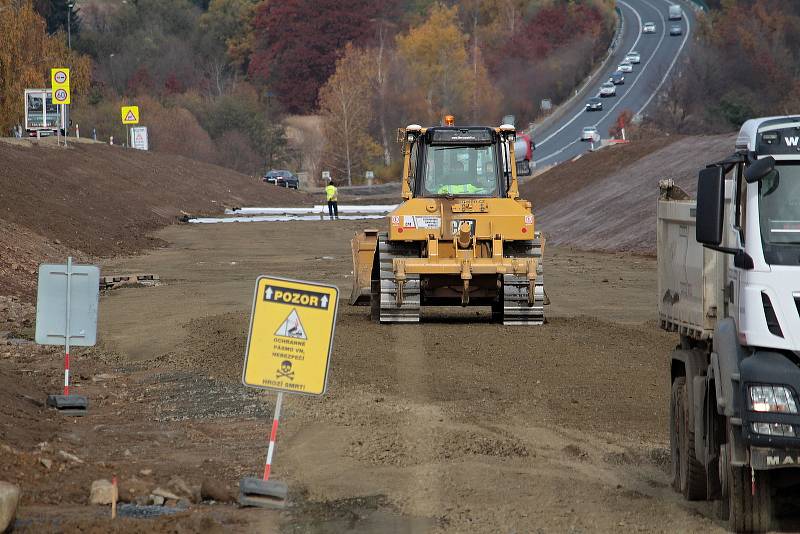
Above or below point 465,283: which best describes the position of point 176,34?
above

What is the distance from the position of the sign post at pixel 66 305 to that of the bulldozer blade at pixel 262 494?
5269mm

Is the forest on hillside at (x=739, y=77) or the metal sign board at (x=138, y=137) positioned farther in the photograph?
the forest on hillside at (x=739, y=77)

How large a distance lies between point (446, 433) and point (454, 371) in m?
3.89

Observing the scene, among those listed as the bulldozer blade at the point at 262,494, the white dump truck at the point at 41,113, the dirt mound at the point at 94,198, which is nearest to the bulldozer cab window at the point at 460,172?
the dirt mound at the point at 94,198

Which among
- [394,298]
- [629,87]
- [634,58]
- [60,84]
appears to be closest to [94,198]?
[60,84]

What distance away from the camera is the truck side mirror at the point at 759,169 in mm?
8055

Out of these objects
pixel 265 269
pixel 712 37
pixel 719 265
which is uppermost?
pixel 712 37

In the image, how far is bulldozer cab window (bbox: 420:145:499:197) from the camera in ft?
69.9

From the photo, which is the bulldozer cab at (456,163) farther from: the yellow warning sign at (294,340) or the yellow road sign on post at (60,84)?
the yellow road sign on post at (60,84)

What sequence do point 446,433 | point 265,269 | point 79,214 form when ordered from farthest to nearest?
point 79,214
point 265,269
point 446,433

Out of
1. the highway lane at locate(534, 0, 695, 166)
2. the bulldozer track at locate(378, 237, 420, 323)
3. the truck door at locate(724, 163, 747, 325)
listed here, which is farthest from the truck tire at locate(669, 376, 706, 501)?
the highway lane at locate(534, 0, 695, 166)

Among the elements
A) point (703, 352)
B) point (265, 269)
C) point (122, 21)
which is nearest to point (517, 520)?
point (703, 352)

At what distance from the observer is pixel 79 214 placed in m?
44.5

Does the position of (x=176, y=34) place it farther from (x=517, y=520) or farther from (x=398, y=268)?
(x=517, y=520)
